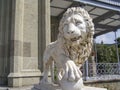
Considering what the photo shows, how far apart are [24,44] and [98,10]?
6320 millimetres

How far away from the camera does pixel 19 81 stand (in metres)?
5.55

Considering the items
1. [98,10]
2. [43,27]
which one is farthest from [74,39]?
[98,10]

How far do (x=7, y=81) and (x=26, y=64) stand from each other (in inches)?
29.7

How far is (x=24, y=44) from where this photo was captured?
593 centimetres

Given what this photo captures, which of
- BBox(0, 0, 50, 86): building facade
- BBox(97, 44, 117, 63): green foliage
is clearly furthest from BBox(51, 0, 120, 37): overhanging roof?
BBox(97, 44, 117, 63): green foliage

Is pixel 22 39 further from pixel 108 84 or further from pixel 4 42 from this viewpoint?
pixel 108 84

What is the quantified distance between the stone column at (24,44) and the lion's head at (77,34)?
3326 millimetres

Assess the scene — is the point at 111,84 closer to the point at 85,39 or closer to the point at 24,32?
the point at 24,32

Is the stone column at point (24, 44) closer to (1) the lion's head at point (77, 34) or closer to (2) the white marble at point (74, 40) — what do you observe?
(2) the white marble at point (74, 40)

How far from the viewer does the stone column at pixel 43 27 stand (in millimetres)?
6168

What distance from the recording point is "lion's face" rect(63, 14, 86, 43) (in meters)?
2.33

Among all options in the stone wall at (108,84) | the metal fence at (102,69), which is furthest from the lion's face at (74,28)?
the metal fence at (102,69)

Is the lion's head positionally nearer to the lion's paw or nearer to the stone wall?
the lion's paw

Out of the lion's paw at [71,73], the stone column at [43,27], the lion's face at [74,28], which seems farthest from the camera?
the stone column at [43,27]
